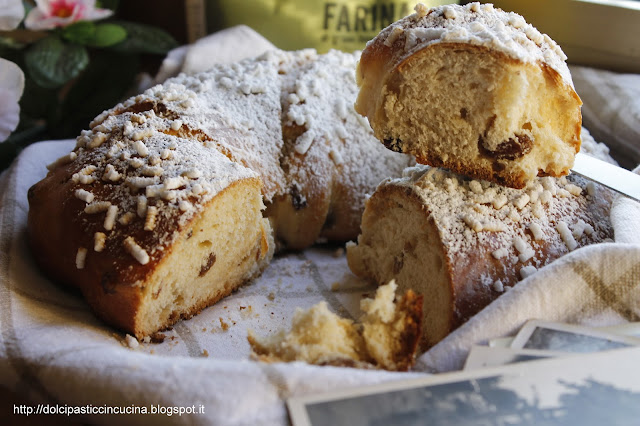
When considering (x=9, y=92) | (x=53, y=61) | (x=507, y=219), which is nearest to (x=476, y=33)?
(x=507, y=219)

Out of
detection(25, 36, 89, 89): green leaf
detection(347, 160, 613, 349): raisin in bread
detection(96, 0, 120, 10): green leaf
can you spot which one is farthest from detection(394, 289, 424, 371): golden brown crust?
detection(96, 0, 120, 10): green leaf

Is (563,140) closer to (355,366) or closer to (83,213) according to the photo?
(355,366)

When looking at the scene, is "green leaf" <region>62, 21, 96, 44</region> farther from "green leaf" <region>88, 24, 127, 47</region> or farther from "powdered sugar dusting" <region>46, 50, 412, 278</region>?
"powdered sugar dusting" <region>46, 50, 412, 278</region>

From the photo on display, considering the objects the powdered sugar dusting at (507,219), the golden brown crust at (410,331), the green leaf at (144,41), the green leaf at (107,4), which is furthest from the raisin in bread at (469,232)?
the green leaf at (107,4)

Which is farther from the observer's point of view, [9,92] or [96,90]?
[96,90]

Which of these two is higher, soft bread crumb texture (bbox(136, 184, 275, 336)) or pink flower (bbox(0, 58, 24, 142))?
pink flower (bbox(0, 58, 24, 142))

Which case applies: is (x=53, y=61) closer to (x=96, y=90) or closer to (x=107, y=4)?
(x=96, y=90)
